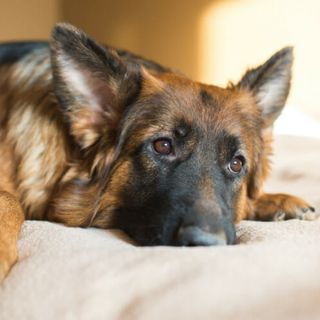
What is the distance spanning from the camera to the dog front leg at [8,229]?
1194mm

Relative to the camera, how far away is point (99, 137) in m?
1.77

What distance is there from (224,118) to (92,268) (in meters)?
0.75

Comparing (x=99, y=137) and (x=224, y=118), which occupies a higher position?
(x=224, y=118)

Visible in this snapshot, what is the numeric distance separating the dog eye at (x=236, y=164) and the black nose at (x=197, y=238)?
15.2 inches

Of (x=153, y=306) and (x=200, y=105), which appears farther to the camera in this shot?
(x=200, y=105)

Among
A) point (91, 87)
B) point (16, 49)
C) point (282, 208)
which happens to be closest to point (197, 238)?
point (91, 87)

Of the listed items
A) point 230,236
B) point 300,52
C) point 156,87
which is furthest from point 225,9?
point 230,236

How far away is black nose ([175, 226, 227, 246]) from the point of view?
4.47ft

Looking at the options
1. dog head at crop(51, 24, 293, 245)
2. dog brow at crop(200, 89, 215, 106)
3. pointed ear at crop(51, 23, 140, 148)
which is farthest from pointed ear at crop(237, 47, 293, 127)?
pointed ear at crop(51, 23, 140, 148)

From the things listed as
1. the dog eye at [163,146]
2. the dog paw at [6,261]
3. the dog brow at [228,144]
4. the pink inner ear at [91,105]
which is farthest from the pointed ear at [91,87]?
the dog paw at [6,261]

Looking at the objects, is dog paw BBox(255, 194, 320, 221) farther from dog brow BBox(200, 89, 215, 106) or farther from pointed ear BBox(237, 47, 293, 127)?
dog brow BBox(200, 89, 215, 106)

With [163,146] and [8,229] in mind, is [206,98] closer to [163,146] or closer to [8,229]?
[163,146]

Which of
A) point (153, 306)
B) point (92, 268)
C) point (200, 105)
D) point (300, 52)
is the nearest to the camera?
point (153, 306)

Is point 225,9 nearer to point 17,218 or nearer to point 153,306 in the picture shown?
point 17,218
